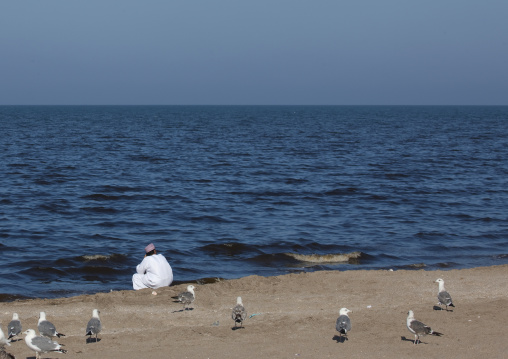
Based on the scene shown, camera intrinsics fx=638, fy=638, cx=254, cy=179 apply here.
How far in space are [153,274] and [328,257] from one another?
6122 mm

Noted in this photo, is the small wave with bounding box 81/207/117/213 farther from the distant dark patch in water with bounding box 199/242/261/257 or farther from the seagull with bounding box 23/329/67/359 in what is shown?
the seagull with bounding box 23/329/67/359

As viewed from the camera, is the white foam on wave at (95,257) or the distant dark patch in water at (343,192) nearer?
the white foam on wave at (95,257)

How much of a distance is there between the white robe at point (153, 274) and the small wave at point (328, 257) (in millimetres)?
5315

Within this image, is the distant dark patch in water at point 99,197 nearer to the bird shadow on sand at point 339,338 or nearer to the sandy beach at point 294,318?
the sandy beach at point 294,318

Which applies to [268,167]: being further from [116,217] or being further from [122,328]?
[122,328]

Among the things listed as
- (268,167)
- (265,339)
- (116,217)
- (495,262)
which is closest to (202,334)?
(265,339)

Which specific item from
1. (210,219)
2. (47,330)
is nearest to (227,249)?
(210,219)

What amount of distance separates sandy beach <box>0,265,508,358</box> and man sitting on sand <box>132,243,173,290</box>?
377 millimetres

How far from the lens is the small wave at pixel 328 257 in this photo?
17.6m

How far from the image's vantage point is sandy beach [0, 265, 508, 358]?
9.38 meters

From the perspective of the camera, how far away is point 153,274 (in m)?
13.3

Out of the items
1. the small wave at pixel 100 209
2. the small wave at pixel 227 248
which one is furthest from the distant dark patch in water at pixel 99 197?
the small wave at pixel 227 248

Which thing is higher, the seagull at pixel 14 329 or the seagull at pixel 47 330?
the seagull at pixel 47 330

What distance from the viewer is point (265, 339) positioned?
991cm
